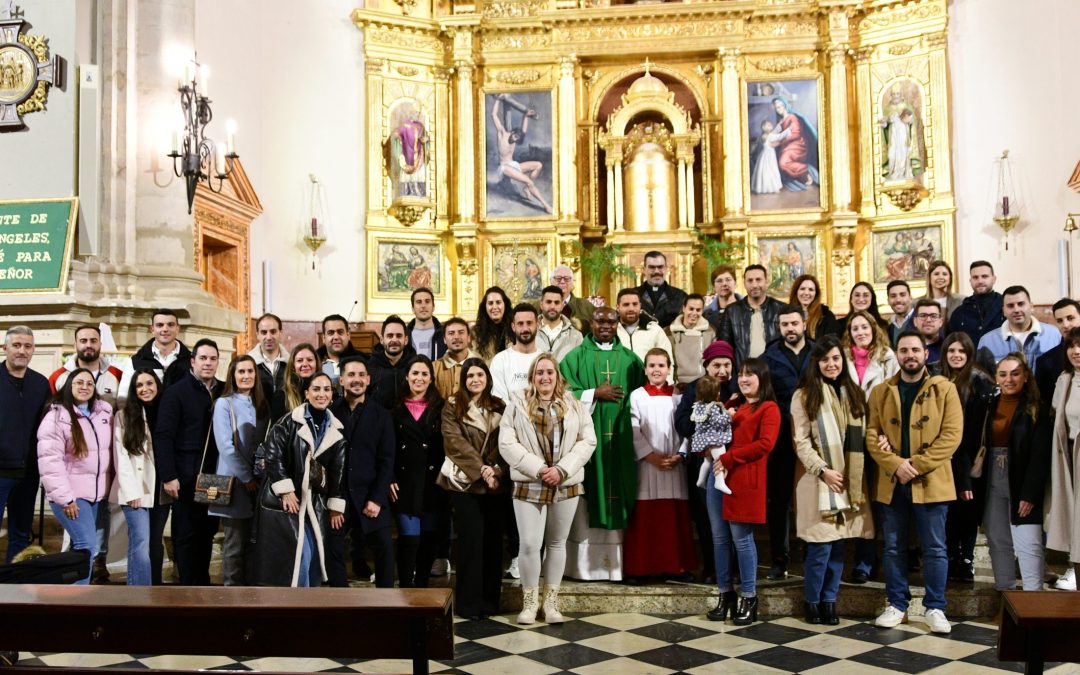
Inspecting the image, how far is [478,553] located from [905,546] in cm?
229

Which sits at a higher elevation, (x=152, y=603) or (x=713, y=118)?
(x=713, y=118)

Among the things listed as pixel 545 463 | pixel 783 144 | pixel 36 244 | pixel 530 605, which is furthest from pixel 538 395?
pixel 783 144

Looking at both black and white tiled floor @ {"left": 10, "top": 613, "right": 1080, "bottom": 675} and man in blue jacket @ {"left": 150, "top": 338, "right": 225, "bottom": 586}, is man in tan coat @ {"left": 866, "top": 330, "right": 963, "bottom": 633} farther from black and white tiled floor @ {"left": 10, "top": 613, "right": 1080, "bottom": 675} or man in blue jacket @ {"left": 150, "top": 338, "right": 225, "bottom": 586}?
man in blue jacket @ {"left": 150, "top": 338, "right": 225, "bottom": 586}

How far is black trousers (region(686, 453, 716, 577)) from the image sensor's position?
601 cm

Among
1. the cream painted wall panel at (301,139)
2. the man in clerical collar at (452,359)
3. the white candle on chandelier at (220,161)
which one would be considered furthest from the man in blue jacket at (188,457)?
the cream painted wall panel at (301,139)

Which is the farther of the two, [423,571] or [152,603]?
[423,571]

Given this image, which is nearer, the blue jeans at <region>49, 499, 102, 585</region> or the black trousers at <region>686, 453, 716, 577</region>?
the blue jeans at <region>49, 499, 102, 585</region>

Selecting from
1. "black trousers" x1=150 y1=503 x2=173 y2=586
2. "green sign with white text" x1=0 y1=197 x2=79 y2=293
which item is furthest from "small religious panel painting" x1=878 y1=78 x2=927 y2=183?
"black trousers" x1=150 y1=503 x2=173 y2=586

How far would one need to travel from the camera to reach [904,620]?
534 cm

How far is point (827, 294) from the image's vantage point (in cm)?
1234

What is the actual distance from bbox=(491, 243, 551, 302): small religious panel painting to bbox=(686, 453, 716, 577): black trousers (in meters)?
6.72

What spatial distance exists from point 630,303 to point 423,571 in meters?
2.12

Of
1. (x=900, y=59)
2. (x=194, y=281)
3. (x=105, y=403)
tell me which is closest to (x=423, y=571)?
(x=105, y=403)

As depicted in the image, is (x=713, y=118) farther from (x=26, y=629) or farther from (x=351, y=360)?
(x=26, y=629)
